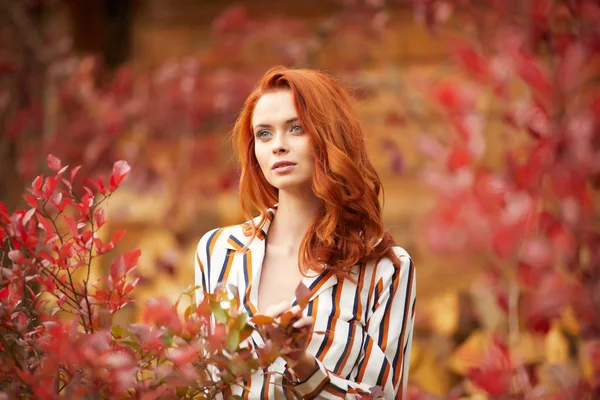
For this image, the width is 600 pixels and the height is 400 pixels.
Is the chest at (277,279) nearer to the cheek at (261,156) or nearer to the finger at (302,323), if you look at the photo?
the cheek at (261,156)

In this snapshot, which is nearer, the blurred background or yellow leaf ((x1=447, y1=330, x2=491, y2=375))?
yellow leaf ((x1=447, y1=330, x2=491, y2=375))

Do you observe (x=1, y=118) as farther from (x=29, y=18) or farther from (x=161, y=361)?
(x=161, y=361)

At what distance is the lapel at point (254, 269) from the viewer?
1.78m

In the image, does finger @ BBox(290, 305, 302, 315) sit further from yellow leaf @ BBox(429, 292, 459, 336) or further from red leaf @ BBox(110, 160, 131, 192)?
yellow leaf @ BBox(429, 292, 459, 336)

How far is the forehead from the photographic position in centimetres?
181

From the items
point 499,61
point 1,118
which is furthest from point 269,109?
point 1,118

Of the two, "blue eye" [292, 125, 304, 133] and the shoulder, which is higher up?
"blue eye" [292, 125, 304, 133]

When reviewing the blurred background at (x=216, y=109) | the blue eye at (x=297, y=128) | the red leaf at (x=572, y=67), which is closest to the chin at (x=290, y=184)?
the blue eye at (x=297, y=128)

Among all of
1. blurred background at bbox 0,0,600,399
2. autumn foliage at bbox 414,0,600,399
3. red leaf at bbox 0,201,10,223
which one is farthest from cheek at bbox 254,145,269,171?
blurred background at bbox 0,0,600,399

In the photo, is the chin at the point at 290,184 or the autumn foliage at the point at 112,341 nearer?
the autumn foliage at the point at 112,341

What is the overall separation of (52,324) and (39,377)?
111mm

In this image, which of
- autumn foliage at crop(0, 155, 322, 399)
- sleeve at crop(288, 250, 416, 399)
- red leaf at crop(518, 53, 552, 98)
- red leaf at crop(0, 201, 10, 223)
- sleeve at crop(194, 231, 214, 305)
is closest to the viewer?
autumn foliage at crop(0, 155, 322, 399)

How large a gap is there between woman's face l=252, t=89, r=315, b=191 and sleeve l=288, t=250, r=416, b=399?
0.27 metres

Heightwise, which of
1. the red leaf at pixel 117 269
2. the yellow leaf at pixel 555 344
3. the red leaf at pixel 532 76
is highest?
the red leaf at pixel 532 76
